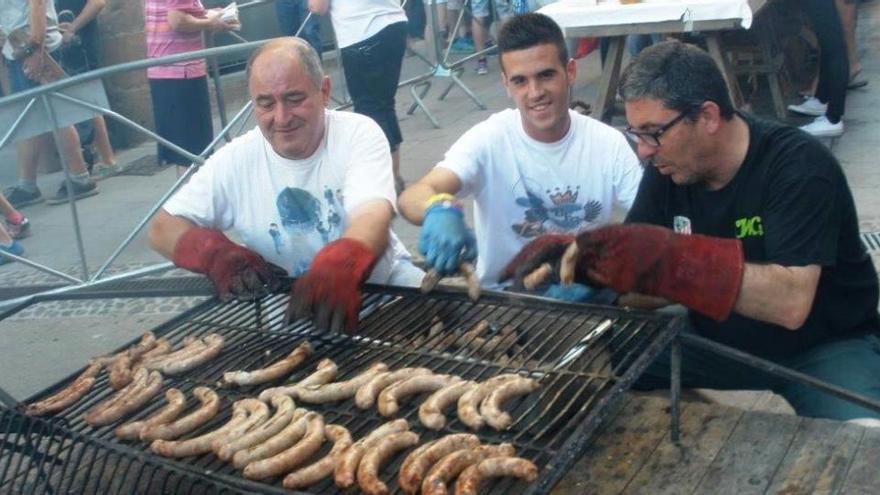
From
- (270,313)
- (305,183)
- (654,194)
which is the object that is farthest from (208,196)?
(654,194)

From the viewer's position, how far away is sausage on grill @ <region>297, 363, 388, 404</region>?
114 inches

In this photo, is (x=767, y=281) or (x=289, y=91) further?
(x=289, y=91)

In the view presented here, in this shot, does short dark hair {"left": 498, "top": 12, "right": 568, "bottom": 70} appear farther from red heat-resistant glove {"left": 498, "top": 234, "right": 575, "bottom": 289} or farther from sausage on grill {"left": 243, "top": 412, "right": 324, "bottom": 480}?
sausage on grill {"left": 243, "top": 412, "right": 324, "bottom": 480}

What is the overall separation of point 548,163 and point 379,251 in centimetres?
84

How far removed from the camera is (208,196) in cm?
409

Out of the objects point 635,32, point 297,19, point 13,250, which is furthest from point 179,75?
point 297,19

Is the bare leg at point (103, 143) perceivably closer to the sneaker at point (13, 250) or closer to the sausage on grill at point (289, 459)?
the sneaker at point (13, 250)

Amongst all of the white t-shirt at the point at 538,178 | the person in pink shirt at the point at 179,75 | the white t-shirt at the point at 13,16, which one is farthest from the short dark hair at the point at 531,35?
the white t-shirt at the point at 13,16

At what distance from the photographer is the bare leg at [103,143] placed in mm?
9758

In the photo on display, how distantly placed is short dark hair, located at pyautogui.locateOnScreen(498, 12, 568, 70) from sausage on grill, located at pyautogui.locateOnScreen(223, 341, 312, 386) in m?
1.60

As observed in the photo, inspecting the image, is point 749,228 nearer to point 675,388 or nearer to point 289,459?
point 675,388

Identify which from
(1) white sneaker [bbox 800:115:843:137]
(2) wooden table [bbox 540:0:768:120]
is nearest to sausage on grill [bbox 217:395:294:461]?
(2) wooden table [bbox 540:0:768:120]

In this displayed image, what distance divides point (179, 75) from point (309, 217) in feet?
12.4

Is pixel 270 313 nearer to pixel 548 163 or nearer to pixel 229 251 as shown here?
pixel 229 251
